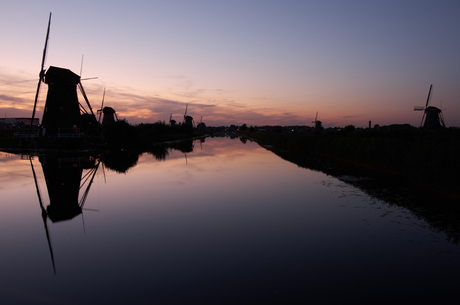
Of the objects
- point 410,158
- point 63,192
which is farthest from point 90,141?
point 410,158

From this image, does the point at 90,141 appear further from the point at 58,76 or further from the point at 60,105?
the point at 58,76

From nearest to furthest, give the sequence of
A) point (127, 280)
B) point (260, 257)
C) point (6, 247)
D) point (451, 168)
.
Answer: point (127, 280) < point (260, 257) < point (6, 247) < point (451, 168)

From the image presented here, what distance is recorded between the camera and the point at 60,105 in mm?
33906

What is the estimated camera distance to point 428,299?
4.38 m

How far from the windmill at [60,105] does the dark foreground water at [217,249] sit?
25.2 meters

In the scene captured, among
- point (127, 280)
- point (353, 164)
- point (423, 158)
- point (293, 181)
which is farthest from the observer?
point (353, 164)

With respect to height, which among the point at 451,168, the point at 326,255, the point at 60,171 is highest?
the point at 451,168

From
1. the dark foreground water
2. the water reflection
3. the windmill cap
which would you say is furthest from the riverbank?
the water reflection

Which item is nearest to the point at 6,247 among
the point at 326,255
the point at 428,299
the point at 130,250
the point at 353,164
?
the point at 130,250

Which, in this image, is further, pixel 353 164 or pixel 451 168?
pixel 353 164

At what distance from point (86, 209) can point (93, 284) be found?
16.9 feet

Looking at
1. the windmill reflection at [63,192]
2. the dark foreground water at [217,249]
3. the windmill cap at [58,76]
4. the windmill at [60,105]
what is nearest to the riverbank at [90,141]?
the windmill at [60,105]

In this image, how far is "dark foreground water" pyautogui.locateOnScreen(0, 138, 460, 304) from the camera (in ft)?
14.4

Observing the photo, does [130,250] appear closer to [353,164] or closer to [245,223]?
[245,223]
